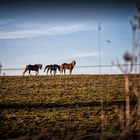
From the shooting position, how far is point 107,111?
7395 mm

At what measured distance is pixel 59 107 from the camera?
26.1 ft

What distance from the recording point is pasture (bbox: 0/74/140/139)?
540cm

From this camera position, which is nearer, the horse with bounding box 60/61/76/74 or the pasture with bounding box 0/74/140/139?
the pasture with bounding box 0/74/140/139

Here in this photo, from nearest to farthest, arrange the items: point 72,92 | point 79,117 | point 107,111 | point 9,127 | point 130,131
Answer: point 130,131, point 9,127, point 79,117, point 107,111, point 72,92

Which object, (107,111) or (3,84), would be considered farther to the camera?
(3,84)

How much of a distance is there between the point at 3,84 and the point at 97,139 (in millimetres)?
9186

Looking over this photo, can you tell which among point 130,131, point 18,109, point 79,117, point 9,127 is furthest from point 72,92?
point 130,131

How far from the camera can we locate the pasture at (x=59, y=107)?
213 inches

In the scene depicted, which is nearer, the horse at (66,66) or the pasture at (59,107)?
the pasture at (59,107)

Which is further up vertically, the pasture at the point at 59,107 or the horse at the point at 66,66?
the horse at the point at 66,66

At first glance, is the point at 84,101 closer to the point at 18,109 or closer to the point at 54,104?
the point at 54,104

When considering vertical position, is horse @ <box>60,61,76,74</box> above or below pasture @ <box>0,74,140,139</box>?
above

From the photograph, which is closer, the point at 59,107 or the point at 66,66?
the point at 59,107

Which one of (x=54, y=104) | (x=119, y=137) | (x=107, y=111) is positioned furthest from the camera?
(x=54, y=104)
